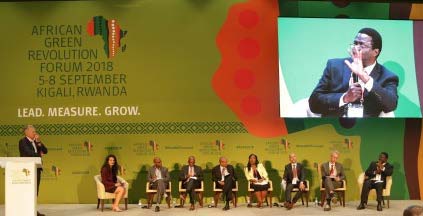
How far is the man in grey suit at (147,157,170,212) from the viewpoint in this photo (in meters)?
9.01

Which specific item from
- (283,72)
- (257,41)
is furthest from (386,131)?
(257,41)

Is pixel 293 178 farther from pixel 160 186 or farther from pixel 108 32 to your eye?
pixel 108 32

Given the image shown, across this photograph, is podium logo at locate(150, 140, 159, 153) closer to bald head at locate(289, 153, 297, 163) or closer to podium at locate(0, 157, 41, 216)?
bald head at locate(289, 153, 297, 163)

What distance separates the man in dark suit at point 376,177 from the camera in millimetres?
8844

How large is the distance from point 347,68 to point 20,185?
6123 mm

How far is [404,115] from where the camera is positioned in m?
9.70

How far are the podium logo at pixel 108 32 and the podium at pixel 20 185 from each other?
3.75m

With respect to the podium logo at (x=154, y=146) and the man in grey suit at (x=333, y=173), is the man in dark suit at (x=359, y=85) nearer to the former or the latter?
the man in grey suit at (x=333, y=173)

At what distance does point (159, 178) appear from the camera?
364 inches

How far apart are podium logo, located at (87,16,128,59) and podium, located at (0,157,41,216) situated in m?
3.75

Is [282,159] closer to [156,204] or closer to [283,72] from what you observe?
[283,72]

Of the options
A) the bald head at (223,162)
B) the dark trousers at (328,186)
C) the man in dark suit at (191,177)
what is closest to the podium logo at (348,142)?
the dark trousers at (328,186)

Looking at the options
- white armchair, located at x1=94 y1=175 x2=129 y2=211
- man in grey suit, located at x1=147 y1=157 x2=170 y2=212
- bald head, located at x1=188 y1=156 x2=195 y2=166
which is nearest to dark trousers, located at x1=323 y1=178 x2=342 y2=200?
bald head, located at x1=188 y1=156 x2=195 y2=166

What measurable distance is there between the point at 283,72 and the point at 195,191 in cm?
270
